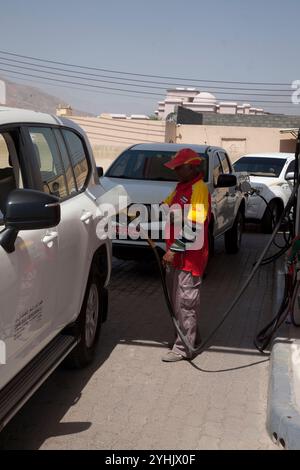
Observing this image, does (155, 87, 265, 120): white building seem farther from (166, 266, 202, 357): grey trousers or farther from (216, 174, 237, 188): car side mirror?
Result: (166, 266, 202, 357): grey trousers

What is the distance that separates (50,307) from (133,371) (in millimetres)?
1530

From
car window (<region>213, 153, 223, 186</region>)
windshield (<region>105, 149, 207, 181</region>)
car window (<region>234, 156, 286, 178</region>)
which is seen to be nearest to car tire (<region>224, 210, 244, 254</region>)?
car window (<region>213, 153, 223, 186</region>)

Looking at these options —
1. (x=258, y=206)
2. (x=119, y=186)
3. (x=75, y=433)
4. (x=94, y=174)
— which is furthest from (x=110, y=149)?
(x=75, y=433)

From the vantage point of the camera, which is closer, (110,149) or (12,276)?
(12,276)

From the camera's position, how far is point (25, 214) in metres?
2.94

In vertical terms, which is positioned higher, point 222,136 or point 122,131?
point 222,136

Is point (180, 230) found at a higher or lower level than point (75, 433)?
higher

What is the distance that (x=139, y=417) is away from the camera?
13.8 ft

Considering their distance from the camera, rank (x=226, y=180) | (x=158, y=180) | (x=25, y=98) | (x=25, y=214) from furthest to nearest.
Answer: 1. (x=25, y=98)
2. (x=226, y=180)
3. (x=158, y=180)
4. (x=25, y=214)

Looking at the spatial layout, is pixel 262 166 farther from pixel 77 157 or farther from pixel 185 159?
pixel 77 157

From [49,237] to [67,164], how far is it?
3.97ft

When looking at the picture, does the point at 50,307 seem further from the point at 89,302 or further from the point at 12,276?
the point at 89,302

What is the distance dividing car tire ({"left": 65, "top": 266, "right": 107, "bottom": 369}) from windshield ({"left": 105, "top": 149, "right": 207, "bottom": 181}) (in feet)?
11.6

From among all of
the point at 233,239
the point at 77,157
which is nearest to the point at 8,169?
the point at 77,157
